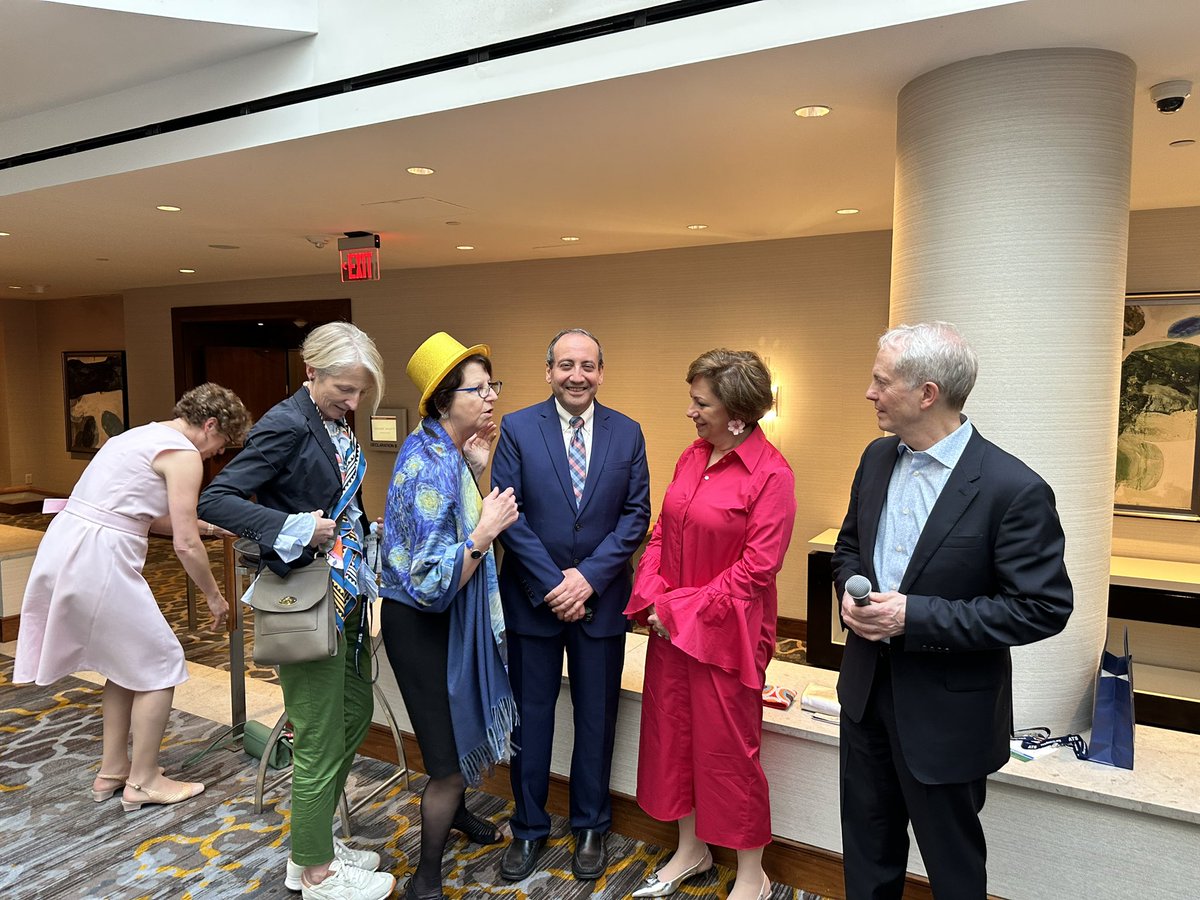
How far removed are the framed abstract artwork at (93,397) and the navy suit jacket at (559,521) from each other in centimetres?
969

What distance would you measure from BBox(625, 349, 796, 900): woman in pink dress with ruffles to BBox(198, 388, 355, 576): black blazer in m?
1.03

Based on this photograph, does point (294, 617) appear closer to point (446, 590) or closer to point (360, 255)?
point (446, 590)

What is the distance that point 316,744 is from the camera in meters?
2.37

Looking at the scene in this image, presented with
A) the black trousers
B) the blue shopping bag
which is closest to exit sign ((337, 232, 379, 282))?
the black trousers

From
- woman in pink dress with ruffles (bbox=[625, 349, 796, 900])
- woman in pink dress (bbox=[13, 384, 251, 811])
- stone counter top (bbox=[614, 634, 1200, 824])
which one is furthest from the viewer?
woman in pink dress (bbox=[13, 384, 251, 811])

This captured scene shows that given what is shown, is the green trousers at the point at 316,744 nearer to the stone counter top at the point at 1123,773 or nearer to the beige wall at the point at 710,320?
the stone counter top at the point at 1123,773

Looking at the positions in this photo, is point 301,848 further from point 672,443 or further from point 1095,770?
point 672,443

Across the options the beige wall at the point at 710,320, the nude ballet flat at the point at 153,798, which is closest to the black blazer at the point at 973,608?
the nude ballet flat at the point at 153,798

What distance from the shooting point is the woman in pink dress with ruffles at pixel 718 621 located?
7.79ft

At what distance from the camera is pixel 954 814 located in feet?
6.03

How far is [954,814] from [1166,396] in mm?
4074

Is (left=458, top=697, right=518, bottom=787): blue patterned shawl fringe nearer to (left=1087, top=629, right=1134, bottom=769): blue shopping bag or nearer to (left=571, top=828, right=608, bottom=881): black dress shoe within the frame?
(left=571, top=828, right=608, bottom=881): black dress shoe

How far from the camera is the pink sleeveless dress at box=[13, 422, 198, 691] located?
10.0 ft

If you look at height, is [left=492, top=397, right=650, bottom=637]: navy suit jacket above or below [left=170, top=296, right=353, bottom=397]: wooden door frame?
below
